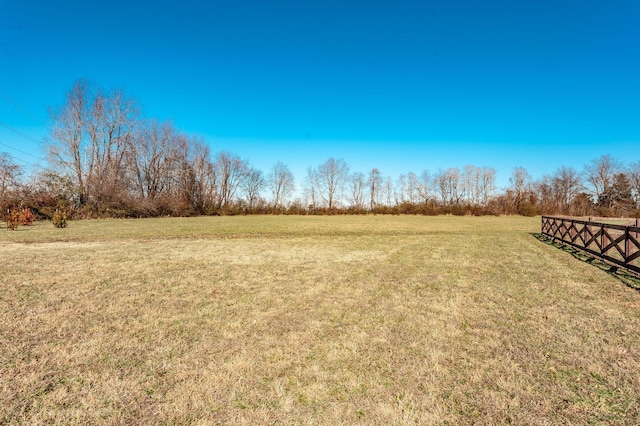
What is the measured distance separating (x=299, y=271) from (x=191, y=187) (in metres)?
39.5

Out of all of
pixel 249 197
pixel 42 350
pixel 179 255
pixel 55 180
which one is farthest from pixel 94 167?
pixel 42 350

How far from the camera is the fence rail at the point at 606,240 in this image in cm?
718

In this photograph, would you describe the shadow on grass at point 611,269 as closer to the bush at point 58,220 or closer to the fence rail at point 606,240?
the fence rail at point 606,240

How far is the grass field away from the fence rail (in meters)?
1.78

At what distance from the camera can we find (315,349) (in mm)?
3021

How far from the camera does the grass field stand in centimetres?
212

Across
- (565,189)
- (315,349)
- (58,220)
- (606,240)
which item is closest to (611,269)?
(606,240)

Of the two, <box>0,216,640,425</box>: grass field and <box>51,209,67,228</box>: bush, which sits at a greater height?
<box>51,209,67,228</box>: bush

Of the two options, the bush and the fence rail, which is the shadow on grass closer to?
the fence rail

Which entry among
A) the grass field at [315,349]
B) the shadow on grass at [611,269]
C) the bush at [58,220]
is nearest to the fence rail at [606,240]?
the shadow on grass at [611,269]

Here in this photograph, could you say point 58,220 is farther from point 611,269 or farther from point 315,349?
point 611,269

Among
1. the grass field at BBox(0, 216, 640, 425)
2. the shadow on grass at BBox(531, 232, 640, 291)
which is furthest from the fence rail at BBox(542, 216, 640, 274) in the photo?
the grass field at BBox(0, 216, 640, 425)

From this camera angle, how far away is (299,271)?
6840 mm

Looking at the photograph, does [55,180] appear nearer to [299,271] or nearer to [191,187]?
[191,187]
